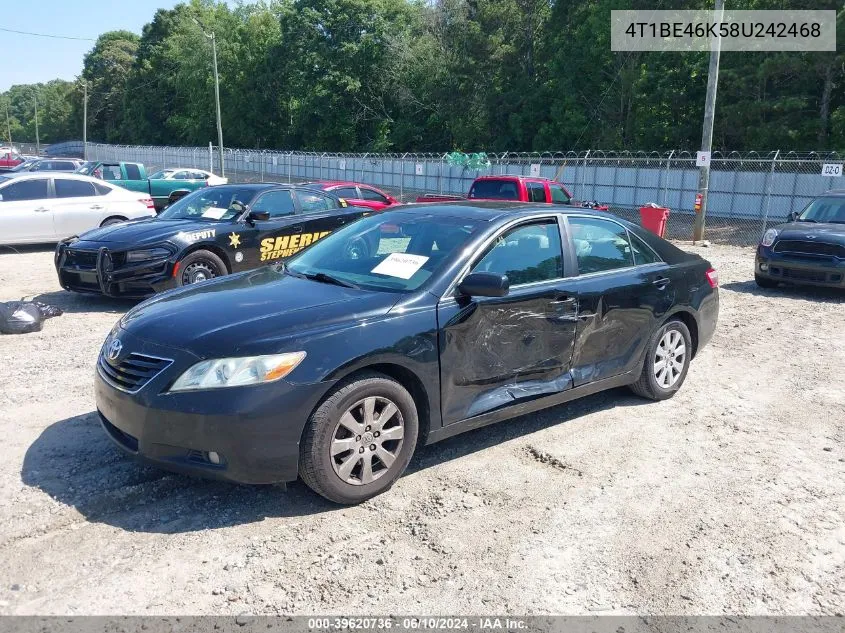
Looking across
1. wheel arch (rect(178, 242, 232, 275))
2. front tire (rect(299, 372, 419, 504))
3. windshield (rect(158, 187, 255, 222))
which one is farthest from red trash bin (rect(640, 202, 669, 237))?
front tire (rect(299, 372, 419, 504))

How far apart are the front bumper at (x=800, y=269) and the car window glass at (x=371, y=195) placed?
8.17m

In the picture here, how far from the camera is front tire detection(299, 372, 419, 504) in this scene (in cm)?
375

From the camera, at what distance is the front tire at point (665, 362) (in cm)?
570

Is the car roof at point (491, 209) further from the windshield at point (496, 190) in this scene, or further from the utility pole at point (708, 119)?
the utility pole at point (708, 119)

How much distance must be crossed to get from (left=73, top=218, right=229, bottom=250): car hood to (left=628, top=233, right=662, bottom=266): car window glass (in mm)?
5339

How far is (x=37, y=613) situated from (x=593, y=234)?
4.17 metres

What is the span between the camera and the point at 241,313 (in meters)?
4.02

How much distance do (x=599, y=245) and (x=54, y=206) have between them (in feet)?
37.0

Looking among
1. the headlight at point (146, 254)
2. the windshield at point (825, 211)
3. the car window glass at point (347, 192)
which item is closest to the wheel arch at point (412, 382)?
the headlight at point (146, 254)

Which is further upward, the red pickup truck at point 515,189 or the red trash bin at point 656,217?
the red pickup truck at point 515,189

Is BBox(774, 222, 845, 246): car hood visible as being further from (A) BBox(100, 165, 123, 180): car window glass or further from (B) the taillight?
(A) BBox(100, 165, 123, 180): car window glass

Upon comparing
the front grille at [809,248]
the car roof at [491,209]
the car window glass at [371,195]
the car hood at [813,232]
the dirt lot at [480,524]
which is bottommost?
the dirt lot at [480,524]

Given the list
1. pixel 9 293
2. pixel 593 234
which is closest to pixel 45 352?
pixel 9 293

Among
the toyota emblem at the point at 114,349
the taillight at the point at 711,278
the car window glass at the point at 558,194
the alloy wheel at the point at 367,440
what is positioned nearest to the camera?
the alloy wheel at the point at 367,440
